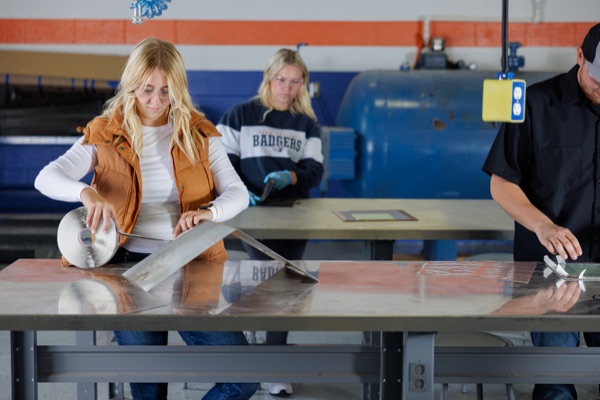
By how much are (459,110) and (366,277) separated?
3379 millimetres

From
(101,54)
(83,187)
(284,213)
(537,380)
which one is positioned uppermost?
(101,54)

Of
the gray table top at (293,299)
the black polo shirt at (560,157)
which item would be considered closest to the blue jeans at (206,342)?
the gray table top at (293,299)

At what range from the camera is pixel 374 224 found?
3268 mm

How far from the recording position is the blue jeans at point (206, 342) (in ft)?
7.06

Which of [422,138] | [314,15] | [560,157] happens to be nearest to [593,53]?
[560,157]

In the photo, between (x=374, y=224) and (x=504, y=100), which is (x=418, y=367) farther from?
(x=374, y=224)

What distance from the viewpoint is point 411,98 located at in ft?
17.8

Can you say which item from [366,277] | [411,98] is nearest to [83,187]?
[366,277]

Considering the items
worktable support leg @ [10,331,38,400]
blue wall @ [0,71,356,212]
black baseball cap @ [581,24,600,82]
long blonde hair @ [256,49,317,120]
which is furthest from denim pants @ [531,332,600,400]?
blue wall @ [0,71,356,212]

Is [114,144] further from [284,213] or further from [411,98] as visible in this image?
[411,98]

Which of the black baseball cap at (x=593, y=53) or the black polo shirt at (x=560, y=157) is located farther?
the black polo shirt at (x=560, y=157)

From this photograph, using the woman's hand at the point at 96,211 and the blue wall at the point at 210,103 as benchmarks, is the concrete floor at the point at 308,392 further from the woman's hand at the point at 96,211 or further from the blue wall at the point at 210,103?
the blue wall at the point at 210,103

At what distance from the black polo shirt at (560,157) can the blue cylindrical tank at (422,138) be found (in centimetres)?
280

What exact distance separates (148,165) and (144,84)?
23 centimetres
